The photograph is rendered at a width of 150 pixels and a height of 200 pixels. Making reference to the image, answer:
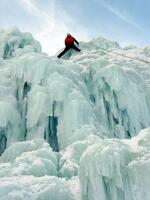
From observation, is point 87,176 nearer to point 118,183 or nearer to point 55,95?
point 118,183

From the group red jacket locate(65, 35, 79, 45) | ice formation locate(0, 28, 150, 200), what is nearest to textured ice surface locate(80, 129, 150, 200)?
ice formation locate(0, 28, 150, 200)

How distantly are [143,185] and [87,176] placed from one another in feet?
6.72

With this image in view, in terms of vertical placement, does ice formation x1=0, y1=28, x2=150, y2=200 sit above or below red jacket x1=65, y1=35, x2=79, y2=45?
below

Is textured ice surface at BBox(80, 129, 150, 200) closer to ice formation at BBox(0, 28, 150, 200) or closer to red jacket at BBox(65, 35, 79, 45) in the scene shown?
ice formation at BBox(0, 28, 150, 200)

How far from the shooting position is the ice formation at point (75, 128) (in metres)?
14.9

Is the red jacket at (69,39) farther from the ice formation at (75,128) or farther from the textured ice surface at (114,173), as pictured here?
the textured ice surface at (114,173)

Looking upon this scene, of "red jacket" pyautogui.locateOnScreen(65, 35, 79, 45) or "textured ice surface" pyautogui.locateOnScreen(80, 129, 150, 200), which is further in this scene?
"red jacket" pyautogui.locateOnScreen(65, 35, 79, 45)

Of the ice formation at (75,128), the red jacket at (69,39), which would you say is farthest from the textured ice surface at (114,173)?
the red jacket at (69,39)

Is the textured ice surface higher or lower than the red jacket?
lower

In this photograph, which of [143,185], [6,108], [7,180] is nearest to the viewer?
[7,180]

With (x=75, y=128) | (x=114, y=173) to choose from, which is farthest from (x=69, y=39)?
(x=114, y=173)

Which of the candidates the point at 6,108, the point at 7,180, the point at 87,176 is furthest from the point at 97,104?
the point at 7,180

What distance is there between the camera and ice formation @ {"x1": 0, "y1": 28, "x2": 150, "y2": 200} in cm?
1493

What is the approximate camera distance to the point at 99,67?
2778 centimetres
